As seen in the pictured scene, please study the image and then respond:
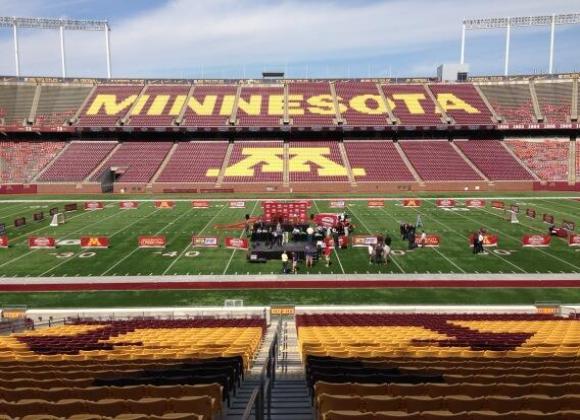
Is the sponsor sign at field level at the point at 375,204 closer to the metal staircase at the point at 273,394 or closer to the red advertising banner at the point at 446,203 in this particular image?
the red advertising banner at the point at 446,203

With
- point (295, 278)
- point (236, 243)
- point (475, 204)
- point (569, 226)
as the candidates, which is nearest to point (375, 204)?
point (475, 204)

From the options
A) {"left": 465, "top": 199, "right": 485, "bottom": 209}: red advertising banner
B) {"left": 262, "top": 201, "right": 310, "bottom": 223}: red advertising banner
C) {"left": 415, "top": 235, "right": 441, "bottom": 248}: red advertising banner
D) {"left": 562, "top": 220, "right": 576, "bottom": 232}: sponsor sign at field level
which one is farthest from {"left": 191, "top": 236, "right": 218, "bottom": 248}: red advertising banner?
{"left": 465, "top": 199, "right": 485, "bottom": 209}: red advertising banner

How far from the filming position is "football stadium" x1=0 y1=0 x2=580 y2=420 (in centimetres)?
484

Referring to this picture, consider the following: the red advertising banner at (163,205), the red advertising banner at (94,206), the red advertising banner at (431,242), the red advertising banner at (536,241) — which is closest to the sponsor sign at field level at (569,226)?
the red advertising banner at (536,241)

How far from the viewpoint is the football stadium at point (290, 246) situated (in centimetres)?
484

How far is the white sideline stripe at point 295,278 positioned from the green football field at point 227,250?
635 millimetres

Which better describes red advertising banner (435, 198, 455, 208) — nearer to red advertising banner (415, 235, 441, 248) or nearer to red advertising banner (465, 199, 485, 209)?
red advertising banner (465, 199, 485, 209)

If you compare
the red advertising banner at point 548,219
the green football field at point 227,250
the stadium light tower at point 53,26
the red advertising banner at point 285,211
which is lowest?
the green football field at point 227,250

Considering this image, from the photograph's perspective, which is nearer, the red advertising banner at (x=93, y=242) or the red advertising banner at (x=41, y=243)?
the red advertising banner at (x=93, y=242)

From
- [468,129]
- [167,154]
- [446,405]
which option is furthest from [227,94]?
[446,405]

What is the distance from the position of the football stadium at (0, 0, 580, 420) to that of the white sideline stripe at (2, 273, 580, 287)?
152 millimetres

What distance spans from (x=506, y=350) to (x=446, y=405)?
4482 millimetres

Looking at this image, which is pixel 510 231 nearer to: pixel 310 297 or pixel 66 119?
pixel 310 297

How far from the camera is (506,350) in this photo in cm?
757
